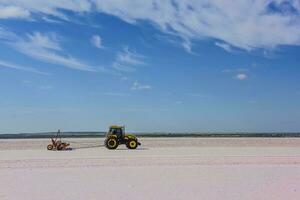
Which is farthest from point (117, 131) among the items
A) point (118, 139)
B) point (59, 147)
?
point (59, 147)

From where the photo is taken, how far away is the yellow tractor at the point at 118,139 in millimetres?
33719

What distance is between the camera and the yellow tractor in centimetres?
3372

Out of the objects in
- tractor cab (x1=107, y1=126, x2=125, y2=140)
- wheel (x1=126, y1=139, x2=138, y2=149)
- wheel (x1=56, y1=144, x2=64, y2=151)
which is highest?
tractor cab (x1=107, y1=126, x2=125, y2=140)

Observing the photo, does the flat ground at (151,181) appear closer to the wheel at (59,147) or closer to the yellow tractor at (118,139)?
the wheel at (59,147)

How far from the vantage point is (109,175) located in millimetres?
16609

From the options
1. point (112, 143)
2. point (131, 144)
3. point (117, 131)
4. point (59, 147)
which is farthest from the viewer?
point (117, 131)

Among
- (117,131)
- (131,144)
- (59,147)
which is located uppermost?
(117,131)

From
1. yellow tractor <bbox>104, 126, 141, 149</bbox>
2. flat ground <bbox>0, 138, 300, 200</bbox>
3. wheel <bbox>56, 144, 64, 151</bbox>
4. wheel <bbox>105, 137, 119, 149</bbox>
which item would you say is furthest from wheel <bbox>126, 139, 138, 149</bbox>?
flat ground <bbox>0, 138, 300, 200</bbox>

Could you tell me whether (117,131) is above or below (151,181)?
above

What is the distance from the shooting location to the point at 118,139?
1340 inches

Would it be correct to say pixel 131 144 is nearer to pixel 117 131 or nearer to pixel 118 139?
pixel 118 139

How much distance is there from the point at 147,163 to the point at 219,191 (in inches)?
327

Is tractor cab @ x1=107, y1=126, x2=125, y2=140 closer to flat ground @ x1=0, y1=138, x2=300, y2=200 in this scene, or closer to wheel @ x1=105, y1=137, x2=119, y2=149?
wheel @ x1=105, y1=137, x2=119, y2=149

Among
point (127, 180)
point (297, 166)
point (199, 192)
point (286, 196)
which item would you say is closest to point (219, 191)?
point (199, 192)
